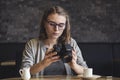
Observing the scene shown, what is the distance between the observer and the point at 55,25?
2652 millimetres

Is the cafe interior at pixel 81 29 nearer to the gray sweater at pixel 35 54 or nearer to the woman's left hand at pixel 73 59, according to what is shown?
the gray sweater at pixel 35 54

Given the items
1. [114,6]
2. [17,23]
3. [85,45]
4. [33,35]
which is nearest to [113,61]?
[85,45]

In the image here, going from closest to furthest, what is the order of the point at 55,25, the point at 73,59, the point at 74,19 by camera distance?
the point at 73,59 → the point at 55,25 → the point at 74,19

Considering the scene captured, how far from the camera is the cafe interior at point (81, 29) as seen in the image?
370cm

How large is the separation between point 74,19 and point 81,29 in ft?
0.51

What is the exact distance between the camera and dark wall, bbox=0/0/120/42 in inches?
146

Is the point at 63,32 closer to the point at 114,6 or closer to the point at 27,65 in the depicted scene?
the point at 27,65

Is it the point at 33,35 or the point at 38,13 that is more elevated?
the point at 38,13

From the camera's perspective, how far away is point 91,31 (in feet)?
12.6

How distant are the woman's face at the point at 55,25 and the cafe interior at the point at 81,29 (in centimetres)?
107

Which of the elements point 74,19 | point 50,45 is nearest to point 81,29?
point 74,19

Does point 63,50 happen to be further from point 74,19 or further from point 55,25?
point 74,19

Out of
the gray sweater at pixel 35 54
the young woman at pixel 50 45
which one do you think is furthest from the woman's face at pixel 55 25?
the gray sweater at pixel 35 54

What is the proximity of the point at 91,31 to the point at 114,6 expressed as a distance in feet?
1.44
